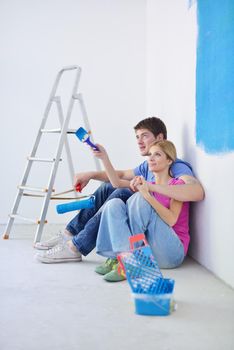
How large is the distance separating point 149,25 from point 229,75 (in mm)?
2231

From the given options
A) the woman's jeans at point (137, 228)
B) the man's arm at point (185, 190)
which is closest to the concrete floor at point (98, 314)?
the woman's jeans at point (137, 228)

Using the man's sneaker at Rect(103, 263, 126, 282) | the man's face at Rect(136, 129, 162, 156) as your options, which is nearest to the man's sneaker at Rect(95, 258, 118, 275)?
the man's sneaker at Rect(103, 263, 126, 282)

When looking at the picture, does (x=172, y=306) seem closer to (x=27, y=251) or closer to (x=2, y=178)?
(x=27, y=251)

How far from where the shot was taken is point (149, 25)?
416 cm

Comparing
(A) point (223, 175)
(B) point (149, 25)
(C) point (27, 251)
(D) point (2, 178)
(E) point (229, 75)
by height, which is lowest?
(C) point (27, 251)

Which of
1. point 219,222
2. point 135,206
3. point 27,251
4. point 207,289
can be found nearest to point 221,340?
point 207,289

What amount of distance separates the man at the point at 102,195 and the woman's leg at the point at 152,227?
105mm

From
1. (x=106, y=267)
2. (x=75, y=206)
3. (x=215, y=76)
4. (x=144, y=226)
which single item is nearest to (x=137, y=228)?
(x=144, y=226)

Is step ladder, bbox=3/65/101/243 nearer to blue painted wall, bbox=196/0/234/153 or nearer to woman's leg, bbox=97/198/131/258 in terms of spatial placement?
woman's leg, bbox=97/198/131/258

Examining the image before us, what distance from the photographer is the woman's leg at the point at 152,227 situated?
239 centimetres

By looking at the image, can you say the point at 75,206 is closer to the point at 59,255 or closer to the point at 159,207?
the point at 59,255

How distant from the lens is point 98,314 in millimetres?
1802

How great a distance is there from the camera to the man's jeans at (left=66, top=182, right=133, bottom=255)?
2562 millimetres

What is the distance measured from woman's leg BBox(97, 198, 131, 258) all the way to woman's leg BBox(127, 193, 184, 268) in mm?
50
